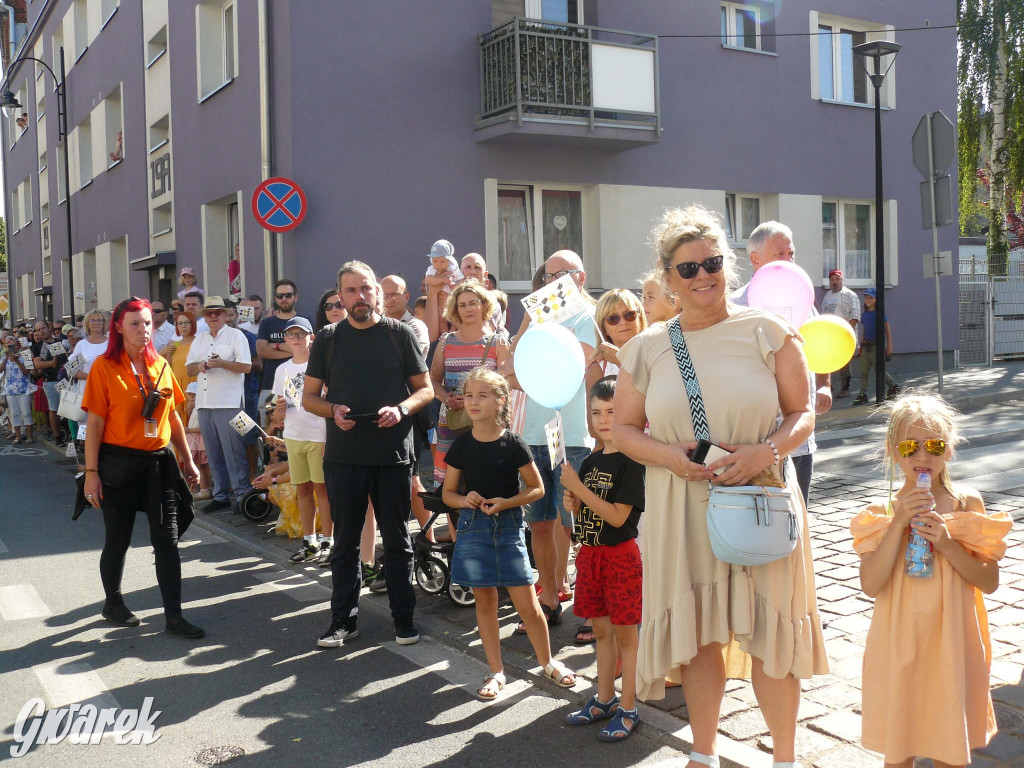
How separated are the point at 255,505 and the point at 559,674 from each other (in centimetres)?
495

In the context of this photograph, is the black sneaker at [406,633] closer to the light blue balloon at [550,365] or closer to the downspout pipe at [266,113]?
the light blue balloon at [550,365]

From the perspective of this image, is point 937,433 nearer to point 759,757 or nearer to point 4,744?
point 759,757

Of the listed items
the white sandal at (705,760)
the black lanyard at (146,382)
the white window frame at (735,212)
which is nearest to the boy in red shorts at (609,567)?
the white sandal at (705,760)

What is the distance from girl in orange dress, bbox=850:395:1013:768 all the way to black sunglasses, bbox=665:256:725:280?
75 centimetres

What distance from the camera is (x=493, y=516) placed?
4664mm

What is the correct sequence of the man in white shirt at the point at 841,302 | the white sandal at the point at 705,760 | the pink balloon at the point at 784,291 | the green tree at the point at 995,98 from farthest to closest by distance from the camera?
1. the green tree at the point at 995,98
2. the man in white shirt at the point at 841,302
3. the pink balloon at the point at 784,291
4. the white sandal at the point at 705,760

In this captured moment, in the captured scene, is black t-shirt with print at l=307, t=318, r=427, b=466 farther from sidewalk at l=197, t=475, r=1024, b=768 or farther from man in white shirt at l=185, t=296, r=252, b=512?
man in white shirt at l=185, t=296, r=252, b=512

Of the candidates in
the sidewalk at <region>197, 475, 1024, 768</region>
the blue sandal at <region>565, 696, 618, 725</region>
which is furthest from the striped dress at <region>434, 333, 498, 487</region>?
the blue sandal at <region>565, 696, 618, 725</region>

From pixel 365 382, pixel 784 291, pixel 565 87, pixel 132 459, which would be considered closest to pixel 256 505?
pixel 132 459

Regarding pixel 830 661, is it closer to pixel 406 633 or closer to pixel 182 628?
pixel 406 633

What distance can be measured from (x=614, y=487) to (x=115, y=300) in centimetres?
2190

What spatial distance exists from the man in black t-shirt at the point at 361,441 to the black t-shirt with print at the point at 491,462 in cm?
72

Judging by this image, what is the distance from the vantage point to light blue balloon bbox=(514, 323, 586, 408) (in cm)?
461

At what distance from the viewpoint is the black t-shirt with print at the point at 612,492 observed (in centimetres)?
420
